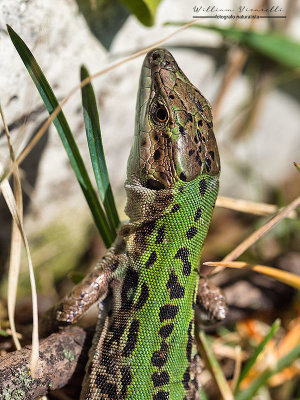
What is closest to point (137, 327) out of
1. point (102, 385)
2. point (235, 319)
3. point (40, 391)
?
point (102, 385)

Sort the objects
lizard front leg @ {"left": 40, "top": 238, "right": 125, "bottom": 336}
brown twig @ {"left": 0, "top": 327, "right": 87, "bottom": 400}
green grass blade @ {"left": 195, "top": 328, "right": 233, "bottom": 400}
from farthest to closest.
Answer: green grass blade @ {"left": 195, "top": 328, "right": 233, "bottom": 400}
lizard front leg @ {"left": 40, "top": 238, "right": 125, "bottom": 336}
brown twig @ {"left": 0, "top": 327, "right": 87, "bottom": 400}

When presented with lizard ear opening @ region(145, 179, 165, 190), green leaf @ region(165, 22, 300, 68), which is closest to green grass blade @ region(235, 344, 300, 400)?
lizard ear opening @ region(145, 179, 165, 190)

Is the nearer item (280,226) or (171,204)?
(171,204)

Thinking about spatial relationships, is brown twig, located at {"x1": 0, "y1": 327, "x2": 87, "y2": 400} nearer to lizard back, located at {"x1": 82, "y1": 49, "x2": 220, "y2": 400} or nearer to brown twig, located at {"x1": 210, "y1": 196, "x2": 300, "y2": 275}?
lizard back, located at {"x1": 82, "y1": 49, "x2": 220, "y2": 400}

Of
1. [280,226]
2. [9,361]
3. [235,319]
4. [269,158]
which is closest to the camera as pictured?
[9,361]

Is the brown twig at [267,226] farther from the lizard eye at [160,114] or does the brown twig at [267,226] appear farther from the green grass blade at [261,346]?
the lizard eye at [160,114]

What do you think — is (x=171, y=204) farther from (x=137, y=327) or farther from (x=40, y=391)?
(x=40, y=391)

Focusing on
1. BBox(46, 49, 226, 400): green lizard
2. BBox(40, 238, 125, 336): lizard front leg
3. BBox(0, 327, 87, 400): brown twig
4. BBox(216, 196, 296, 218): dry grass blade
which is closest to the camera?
BBox(0, 327, 87, 400): brown twig
